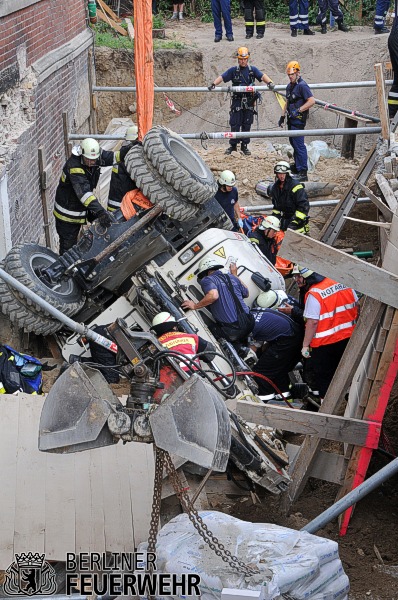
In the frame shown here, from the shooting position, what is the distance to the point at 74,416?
3900mm

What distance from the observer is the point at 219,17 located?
60.4 feet

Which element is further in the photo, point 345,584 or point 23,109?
point 23,109

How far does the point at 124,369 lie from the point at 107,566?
5.16ft

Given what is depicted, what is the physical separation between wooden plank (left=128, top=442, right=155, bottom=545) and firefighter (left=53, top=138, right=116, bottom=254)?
4282 millimetres

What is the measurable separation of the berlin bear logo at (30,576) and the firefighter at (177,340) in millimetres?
1959

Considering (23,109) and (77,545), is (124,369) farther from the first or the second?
(23,109)

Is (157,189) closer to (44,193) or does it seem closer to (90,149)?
(90,149)

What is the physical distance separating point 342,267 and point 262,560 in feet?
6.32

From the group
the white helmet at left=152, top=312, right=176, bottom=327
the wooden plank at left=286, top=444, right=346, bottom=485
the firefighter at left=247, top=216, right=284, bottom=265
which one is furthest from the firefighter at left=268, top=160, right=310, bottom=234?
the wooden plank at left=286, top=444, right=346, bottom=485

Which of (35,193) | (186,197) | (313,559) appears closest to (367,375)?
(313,559)

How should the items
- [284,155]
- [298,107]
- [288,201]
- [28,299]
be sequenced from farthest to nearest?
[284,155] < [298,107] < [288,201] < [28,299]

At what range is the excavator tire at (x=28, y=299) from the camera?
8812 millimetres

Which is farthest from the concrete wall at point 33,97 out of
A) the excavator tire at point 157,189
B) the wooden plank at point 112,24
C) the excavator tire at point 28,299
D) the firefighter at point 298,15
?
the firefighter at point 298,15

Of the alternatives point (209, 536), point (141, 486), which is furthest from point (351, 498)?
point (141, 486)
